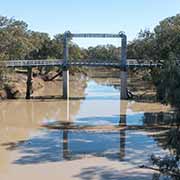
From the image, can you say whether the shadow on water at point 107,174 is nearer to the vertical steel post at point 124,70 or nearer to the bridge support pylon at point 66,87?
the bridge support pylon at point 66,87

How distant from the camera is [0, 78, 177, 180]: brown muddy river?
19297mm

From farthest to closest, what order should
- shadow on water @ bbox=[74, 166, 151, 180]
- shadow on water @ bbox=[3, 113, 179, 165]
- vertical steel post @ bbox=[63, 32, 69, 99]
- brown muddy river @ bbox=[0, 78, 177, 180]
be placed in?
1. vertical steel post @ bbox=[63, 32, 69, 99]
2. shadow on water @ bbox=[3, 113, 179, 165]
3. brown muddy river @ bbox=[0, 78, 177, 180]
4. shadow on water @ bbox=[74, 166, 151, 180]

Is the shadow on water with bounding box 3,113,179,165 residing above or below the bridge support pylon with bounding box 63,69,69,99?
below

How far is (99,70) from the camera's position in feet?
424

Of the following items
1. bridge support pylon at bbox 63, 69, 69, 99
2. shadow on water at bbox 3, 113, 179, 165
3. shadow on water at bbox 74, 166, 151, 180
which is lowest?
shadow on water at bbox 74, 166, 151, 180

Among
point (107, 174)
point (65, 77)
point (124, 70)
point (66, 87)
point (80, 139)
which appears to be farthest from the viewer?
point (124, 70)

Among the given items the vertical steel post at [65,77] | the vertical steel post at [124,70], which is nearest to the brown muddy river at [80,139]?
the vertical steel post at [65,77]

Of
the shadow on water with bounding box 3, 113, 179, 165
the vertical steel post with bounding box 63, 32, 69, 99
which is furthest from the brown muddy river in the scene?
the vertical steel post with bounding box 63, 32, 69, 99

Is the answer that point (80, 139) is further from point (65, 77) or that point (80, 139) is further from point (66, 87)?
point (65, 77)

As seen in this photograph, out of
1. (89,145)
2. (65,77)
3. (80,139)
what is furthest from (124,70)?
(89,145)

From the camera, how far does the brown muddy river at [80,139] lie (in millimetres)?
19297

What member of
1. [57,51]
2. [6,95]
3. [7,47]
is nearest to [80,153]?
[7,47]

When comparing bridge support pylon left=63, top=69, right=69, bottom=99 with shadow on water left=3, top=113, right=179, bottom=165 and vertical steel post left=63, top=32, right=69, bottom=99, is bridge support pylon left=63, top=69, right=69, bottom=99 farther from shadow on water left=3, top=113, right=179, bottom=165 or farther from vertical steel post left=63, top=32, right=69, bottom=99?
shadow on water left=3, top=113, right=179, bottom=165

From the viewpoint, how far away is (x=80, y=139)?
26.9 meters
